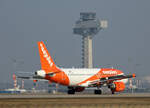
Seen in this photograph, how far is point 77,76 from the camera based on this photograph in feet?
319

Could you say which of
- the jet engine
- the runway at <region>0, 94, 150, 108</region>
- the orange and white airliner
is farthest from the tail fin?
the runway at <region>0, 94, 150, 108</region>

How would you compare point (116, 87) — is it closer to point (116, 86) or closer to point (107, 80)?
point (116, 86)

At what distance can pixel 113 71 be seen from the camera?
102312mm

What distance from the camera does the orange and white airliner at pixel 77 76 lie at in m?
92.9

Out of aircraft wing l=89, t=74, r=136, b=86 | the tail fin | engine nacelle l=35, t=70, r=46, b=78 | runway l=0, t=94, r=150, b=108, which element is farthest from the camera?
aircraft wing l=89, t=74, r=136, b=86

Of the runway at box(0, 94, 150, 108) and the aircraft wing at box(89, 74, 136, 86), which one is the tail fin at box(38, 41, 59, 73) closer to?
the aircraft wing at box(89, 74, 136, 86)

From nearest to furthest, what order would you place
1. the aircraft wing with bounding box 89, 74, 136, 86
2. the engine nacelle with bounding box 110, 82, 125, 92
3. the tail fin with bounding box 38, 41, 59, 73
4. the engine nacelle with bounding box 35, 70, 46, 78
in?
the engine nacelle with bounding box 35, 70, 46, 78
the tail fin with bounding box 38, 41, 59, 73
the aircraft wing with bounding box 89, 74, 136, 86
the engine nacelle with bounding box 110, 82, 125, 92

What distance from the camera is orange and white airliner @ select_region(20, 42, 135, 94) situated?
92875mm

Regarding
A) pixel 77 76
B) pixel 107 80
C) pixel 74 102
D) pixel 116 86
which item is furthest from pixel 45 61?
pixel 74 102

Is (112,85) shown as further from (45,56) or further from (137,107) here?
(137,107)

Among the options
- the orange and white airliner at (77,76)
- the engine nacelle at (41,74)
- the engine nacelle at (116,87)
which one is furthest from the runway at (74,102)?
the engine nacelle at (116,87)

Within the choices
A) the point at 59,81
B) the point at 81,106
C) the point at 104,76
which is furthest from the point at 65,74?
the point at 81,106

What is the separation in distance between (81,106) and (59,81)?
40906mm

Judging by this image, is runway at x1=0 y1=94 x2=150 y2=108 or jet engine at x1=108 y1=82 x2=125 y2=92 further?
jet engine at x1=108 y1=82 x2=125 y2=92
